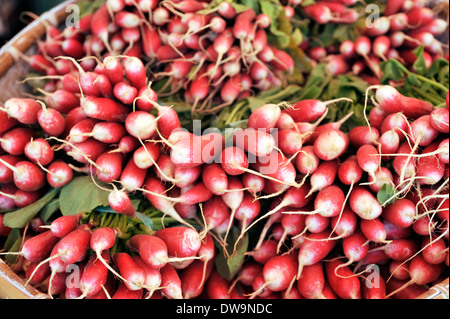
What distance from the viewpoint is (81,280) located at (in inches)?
36.4

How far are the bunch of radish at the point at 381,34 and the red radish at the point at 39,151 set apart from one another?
47.4 inches

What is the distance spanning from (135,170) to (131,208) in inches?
4.4

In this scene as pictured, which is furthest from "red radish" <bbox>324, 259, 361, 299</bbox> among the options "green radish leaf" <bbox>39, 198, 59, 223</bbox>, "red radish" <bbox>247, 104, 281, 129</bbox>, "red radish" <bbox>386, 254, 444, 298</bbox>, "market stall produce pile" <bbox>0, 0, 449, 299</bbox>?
"green radish leaf" <bbox>39, 198, 59, 223</bbox>

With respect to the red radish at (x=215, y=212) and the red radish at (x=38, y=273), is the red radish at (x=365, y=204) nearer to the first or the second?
the red radish at (x=215, y=212)

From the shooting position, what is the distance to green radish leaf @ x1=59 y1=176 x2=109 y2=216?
1.07 m

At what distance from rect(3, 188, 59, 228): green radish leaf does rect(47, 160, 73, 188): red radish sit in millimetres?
59

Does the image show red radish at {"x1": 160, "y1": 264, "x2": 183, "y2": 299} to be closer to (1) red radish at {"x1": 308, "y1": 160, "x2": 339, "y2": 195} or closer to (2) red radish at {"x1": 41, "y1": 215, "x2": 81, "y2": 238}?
(2) red radish at {"x1": 41, "y1": 215, "x2": 81, "y2": 238}

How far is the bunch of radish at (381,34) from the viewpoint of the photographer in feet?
5.28

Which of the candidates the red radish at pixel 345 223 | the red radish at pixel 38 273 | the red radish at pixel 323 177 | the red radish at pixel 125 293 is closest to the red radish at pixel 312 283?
the red radish at pixel 345 223

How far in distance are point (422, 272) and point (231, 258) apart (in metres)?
0.54

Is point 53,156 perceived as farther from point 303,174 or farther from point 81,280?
point 303,174

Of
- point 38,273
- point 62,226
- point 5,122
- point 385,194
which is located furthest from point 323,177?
point 5,122

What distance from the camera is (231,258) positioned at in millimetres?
1135
